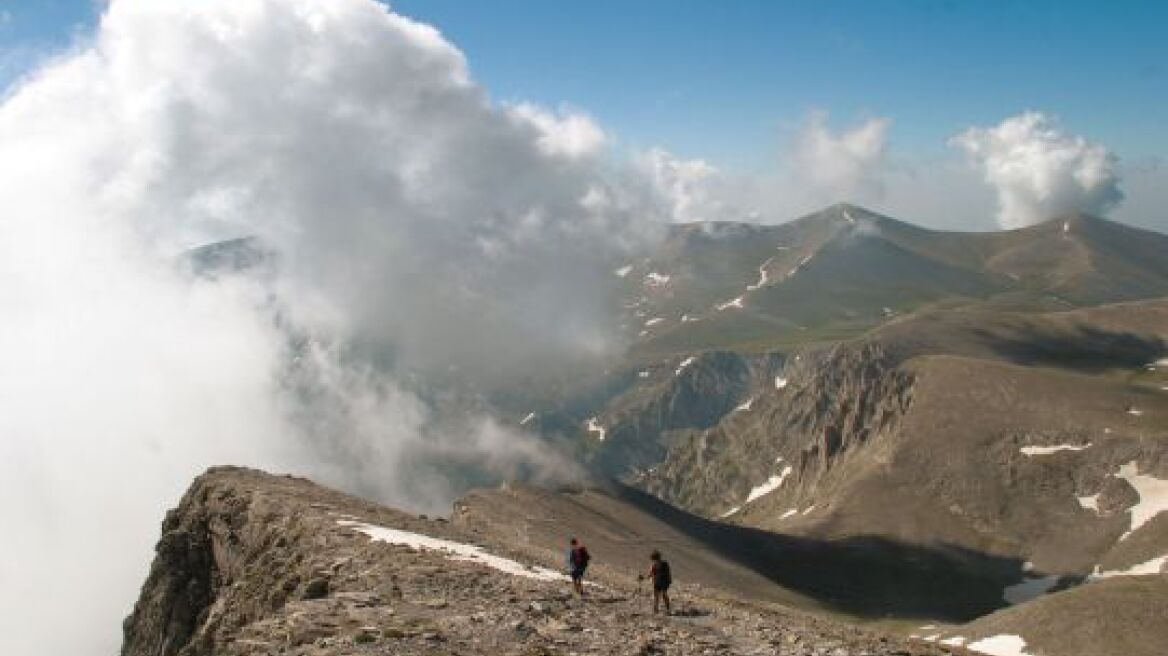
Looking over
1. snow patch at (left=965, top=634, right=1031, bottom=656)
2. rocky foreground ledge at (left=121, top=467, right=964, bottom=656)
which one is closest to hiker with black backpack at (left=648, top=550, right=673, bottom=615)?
rocky foreground ledge at (left=121, top=467, right=964, bottom=656)

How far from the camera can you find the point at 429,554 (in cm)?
4119

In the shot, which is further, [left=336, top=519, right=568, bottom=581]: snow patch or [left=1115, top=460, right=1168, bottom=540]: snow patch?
[left=1115, top=460, right=1168, bottom=540]: snow patch

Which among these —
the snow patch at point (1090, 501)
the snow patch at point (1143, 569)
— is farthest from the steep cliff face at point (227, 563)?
the snow patch at point (1090, 501)

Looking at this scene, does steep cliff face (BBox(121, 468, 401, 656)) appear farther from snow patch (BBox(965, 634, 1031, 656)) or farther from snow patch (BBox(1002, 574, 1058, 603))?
snow patch (BBox(1002, 574, 1058, 603))

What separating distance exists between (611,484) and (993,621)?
101534mm

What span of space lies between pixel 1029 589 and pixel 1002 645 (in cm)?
8022

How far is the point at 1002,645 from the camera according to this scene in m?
95.6

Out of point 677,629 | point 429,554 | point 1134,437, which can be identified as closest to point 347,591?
point 429,554

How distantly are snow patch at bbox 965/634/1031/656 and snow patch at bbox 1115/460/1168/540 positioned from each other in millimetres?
87910

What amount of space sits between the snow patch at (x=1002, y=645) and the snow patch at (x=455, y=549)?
6710cm

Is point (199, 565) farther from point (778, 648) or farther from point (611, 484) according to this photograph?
point (611, 484)

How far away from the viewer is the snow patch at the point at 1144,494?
551 ft

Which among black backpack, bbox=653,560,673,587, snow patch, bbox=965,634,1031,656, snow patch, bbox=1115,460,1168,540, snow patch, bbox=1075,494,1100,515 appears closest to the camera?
black backpack, bbox=653,560,673,587

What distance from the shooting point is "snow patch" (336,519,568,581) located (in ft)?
140
